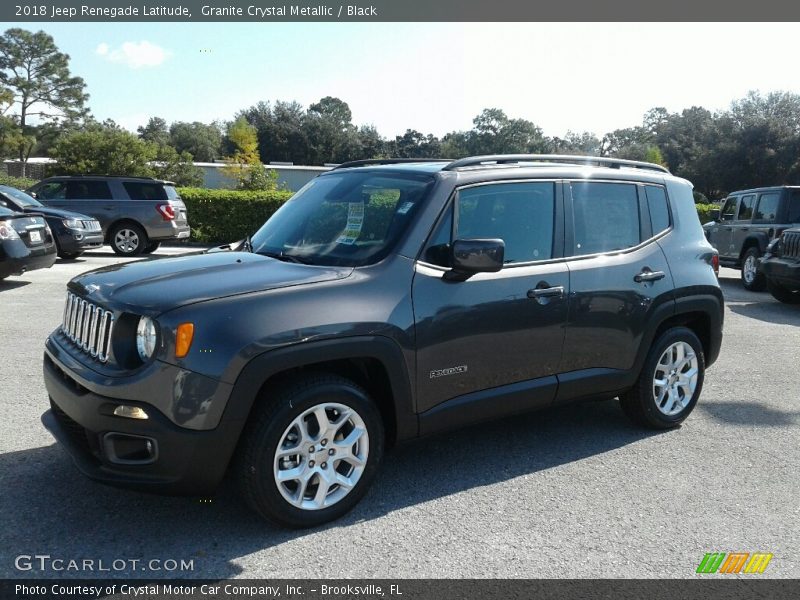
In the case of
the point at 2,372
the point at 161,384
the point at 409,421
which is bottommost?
the point at 2,372

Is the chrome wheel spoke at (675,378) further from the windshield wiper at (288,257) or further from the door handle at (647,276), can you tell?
the windshield wiper at (288,257)

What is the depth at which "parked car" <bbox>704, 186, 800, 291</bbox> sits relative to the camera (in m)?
14.0

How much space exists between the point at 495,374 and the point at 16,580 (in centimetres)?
256

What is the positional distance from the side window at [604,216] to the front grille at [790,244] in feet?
26.0

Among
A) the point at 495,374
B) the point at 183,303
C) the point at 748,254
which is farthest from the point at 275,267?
the point at 748,254

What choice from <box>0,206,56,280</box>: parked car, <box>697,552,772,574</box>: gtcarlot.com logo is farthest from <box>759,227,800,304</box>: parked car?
<box>0,206,56,280</box>: parked car

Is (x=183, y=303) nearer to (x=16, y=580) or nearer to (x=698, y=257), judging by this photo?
(x=16, y=580)

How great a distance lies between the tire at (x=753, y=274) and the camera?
14180 millimetres

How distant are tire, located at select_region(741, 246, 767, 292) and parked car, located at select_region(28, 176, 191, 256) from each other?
12.7m

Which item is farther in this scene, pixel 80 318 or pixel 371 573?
pixel 80 318

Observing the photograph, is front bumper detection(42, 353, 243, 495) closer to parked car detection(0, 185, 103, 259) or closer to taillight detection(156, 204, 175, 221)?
parked car detection(0, 185, 103, 259)

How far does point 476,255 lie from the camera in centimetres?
382

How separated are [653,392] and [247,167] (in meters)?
34.6

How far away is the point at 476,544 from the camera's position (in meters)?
3.46
